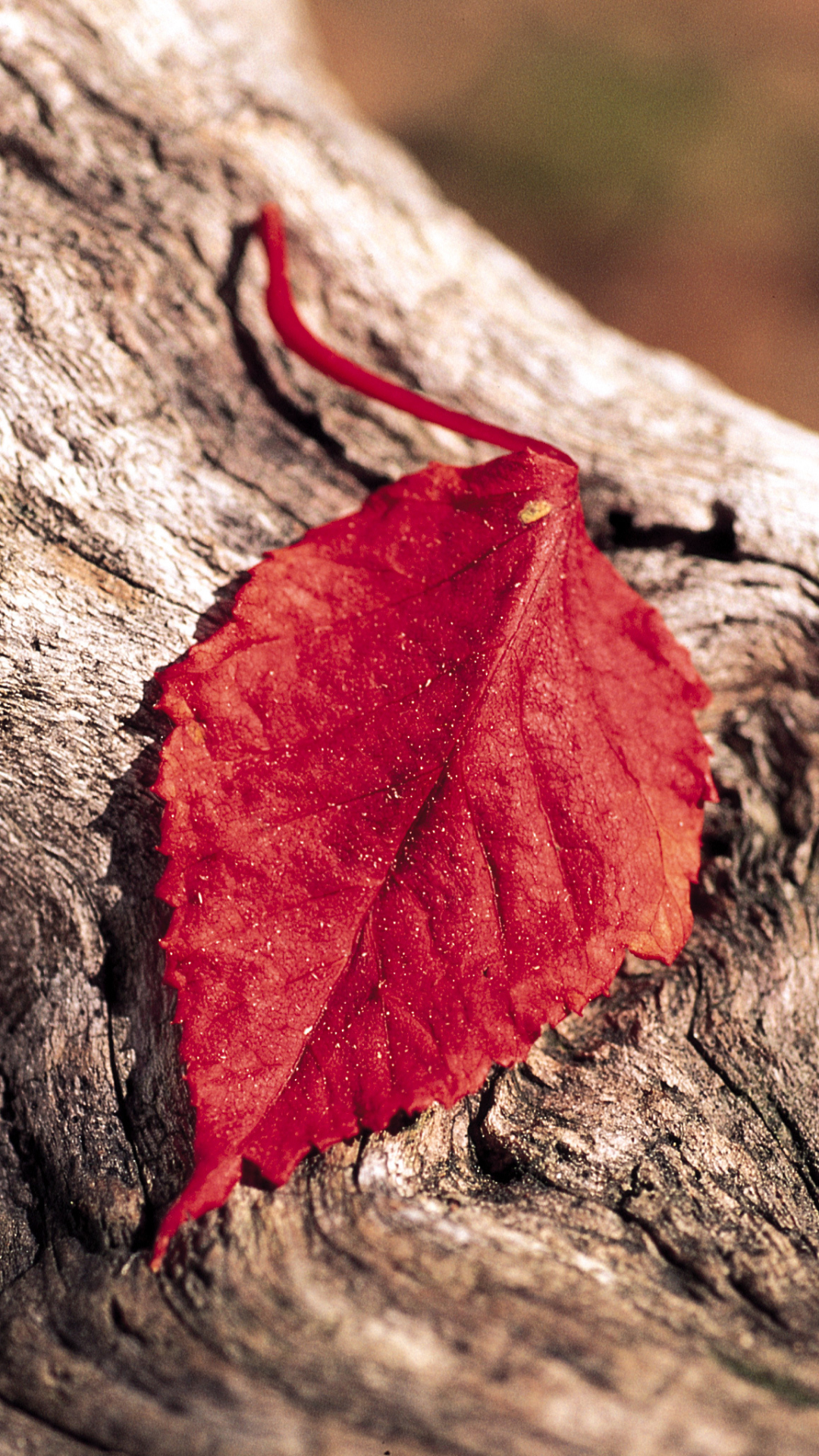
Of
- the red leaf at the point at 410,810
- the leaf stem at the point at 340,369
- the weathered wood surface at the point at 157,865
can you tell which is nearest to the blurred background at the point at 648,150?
the weathered wood surface at the point at 157,865

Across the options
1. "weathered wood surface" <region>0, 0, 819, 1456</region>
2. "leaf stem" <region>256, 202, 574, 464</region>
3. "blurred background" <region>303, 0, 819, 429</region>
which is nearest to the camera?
"weathered wood surface" <region>0, 0, 819, 1456</region>

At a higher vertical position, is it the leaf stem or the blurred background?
the blurred background

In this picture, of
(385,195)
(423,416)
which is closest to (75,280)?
(423,416)

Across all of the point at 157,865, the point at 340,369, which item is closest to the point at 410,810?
the point at 157,865

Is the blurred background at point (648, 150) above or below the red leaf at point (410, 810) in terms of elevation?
above

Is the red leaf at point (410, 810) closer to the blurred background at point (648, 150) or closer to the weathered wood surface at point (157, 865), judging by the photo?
the weathered wood surface at point (157, 865)

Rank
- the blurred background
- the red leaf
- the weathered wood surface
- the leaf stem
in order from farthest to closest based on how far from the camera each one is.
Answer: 1. the blurred background
2. the leaf stem
3. the red leaf
4. the weathered wood surface

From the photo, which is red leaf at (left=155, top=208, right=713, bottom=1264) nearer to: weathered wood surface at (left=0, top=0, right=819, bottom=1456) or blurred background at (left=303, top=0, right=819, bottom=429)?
weathered wood surface at (left=0, top=0, right=819, bottom=1456)

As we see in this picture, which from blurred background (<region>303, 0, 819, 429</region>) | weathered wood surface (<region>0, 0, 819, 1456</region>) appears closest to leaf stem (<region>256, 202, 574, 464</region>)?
weathered wood surface (<region>0, 0, 819, 1456</region>)
